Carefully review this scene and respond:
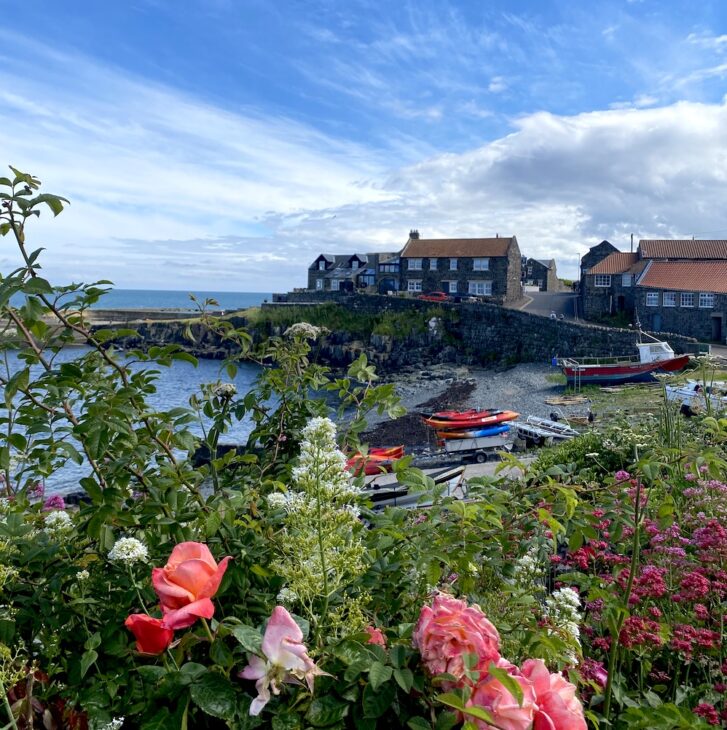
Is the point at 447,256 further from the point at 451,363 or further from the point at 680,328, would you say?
the point at 680,328

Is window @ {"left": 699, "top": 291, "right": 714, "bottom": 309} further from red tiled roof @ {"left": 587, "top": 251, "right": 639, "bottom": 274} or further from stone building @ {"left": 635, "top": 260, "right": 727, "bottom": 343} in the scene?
red tiled roof @ {"left": 587, "top": 251, "right": 639, "bottom": 274}

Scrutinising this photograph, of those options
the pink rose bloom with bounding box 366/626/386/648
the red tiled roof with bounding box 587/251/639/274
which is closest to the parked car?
the red tiled roof with bounding box 587/251/639/274

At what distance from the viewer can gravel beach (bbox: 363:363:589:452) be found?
29.1 m

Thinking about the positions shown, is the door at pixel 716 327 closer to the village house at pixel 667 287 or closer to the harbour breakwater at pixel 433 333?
the village house at pixel 667 287

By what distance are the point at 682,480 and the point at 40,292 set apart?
3.70 metres

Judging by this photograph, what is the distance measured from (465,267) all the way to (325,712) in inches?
2496

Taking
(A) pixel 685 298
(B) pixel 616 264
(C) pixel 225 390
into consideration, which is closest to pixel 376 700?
(C) pixel 225 390

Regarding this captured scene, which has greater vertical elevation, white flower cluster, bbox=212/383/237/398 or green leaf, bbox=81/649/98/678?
white flower cluster, bbox=212/383/237/398

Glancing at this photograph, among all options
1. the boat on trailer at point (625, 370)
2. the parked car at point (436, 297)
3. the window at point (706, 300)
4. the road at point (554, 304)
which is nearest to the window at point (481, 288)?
the parked car at point (436, 297)

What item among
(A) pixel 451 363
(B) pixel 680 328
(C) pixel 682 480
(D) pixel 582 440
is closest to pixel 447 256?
(A) pixel 451 363

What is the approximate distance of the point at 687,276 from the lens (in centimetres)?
4450

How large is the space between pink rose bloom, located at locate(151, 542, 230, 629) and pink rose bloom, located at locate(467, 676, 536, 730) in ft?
2.08

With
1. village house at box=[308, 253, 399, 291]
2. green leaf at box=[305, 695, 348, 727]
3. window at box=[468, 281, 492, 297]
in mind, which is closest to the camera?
green leaf at box=[305, 695, 348, 727]

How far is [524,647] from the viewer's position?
1.89m
